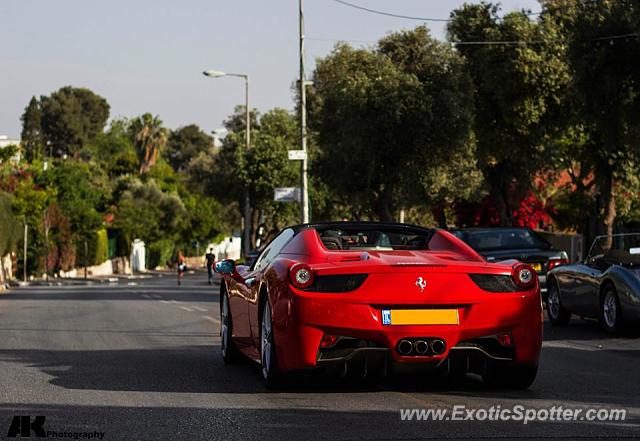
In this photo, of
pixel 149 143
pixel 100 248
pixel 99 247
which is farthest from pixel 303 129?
pixel 149 143

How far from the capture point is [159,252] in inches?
3588

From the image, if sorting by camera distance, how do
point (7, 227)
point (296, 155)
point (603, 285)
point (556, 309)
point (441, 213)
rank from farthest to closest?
point (441, 213)
point (7, 227)
point (296, 155)
point (556, 309)
point (603, 285)

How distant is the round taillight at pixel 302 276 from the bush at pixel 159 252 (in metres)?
81.0

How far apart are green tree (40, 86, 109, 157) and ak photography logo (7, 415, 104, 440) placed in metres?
124

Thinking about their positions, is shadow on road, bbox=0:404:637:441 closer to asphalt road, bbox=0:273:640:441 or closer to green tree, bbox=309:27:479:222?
asphalt road, bbox=0:273:640:441

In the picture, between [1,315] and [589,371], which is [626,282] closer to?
[589,371]

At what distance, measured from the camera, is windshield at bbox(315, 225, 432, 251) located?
1041cm

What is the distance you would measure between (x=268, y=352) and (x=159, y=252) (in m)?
82.6

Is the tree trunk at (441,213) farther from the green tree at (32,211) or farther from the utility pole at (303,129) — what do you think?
the green tree at (32,211)

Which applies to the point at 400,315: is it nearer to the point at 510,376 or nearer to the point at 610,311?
the point at 510,376

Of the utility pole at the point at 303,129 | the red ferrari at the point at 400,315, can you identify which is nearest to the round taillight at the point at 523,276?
the red ferrari at the point at 400,315

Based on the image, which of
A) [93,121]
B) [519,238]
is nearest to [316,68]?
[519,238]

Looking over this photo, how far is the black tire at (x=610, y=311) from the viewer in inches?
604

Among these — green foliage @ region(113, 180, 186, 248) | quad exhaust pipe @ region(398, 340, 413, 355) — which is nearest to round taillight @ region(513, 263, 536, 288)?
quad exhaust pipe @ region(398, 340, 413, 355)
